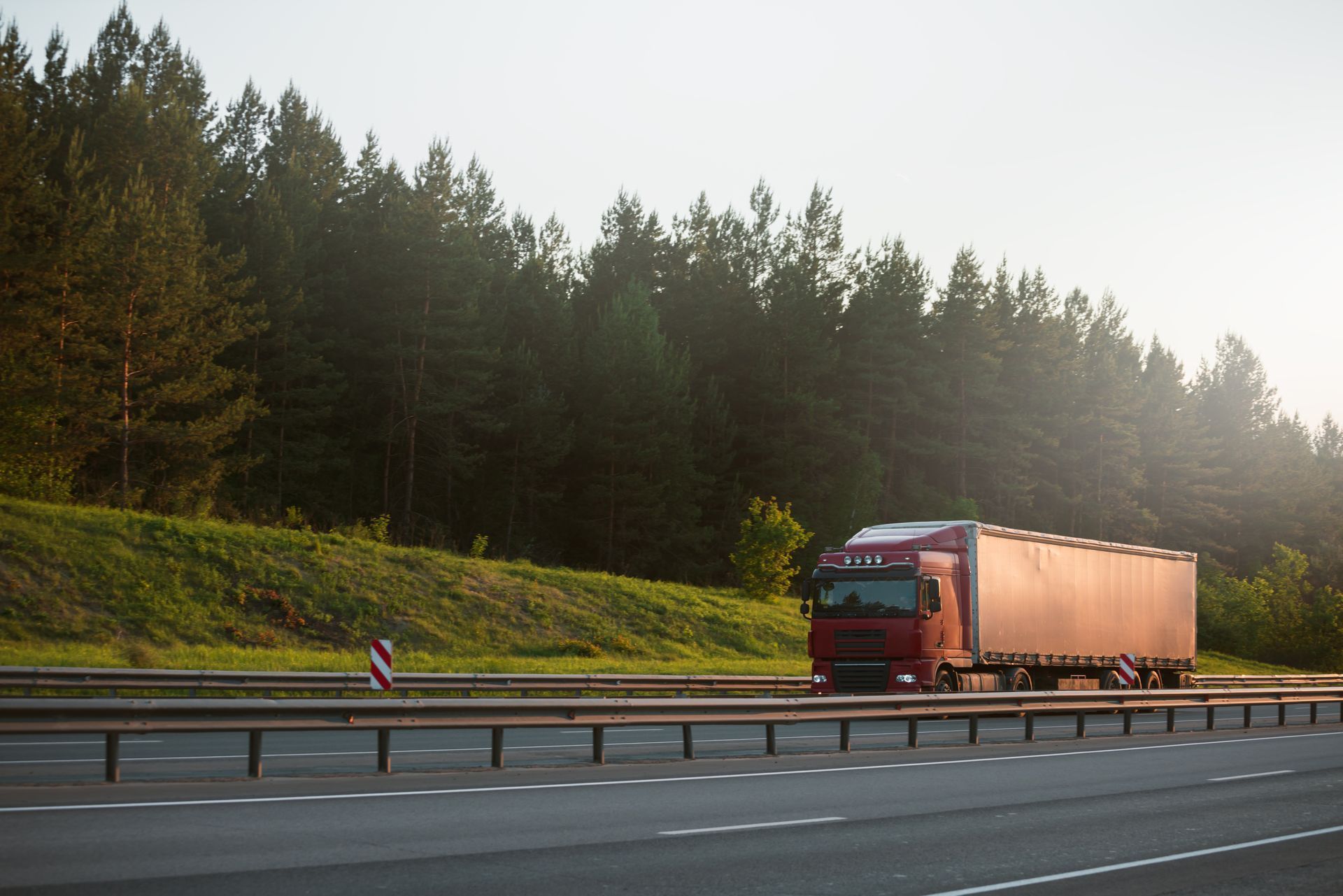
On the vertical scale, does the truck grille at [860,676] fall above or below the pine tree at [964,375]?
below

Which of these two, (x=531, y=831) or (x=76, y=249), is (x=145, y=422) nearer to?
(x=76, y=249)

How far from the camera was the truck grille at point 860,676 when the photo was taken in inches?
1085

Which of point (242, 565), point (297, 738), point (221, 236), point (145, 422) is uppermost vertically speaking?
point (221, 236)

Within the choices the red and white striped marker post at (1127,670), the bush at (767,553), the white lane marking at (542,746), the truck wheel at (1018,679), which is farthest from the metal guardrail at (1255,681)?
the bush at (767,553)

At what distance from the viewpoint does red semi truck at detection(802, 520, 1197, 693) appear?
27.6 m

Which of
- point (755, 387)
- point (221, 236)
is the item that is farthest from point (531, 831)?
point (755, 387)

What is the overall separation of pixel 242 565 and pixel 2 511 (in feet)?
21.4

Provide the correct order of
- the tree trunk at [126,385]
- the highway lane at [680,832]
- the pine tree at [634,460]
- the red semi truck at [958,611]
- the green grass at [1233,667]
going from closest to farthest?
the highway lane at [680,832] → the red semi truck at [958,611] → the tree trunk at [126,385] → the green grass at [1233,667] → the pine tree at [634,460]

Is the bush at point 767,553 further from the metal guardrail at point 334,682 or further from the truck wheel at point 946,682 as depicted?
the truck wheel at point 946,682

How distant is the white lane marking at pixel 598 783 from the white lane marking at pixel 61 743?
7.25m

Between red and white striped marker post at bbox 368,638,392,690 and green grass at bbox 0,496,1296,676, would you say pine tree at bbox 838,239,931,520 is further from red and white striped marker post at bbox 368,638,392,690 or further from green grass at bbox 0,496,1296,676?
red and white striped marker post at bbox 368,638,392,690

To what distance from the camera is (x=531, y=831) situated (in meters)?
10.5

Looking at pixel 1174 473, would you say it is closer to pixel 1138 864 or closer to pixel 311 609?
pixel 311 609

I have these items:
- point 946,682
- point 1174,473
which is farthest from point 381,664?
point 1174,473
